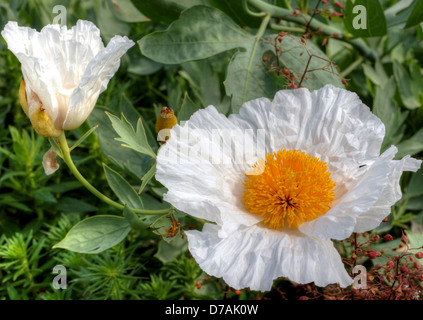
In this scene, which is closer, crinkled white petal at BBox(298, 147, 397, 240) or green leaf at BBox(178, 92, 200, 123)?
crinkled white petal at BBox(298, 147, 397, 240)

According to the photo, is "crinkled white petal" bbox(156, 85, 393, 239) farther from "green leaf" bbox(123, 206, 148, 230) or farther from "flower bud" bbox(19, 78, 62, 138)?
"flower bud" bbox(19, 78, 62, 138)

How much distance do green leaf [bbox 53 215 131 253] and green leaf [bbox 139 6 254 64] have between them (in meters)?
0.40

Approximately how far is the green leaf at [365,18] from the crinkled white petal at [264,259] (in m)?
0.64

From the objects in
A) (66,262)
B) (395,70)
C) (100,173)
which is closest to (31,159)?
(100,173)

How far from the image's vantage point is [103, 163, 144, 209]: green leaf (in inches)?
39.6

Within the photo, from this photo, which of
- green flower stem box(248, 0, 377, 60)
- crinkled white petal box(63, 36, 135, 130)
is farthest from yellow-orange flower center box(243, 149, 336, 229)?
green flower stem box(248, 0, 377, 60)

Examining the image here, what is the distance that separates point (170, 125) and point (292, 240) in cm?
32

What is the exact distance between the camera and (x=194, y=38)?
1.19 m

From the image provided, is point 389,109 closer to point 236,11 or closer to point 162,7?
point 236,11

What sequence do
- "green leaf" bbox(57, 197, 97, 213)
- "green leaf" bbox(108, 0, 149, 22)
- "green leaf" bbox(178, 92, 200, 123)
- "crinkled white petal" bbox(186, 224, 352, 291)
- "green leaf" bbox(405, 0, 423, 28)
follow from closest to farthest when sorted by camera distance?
"crinkled white petal" bbox(186, 224, 352, 291) < "green leaf" bbox(178, 92, 200, 123) < "green leaf" bbox(405, 0, 423, 28) < "green leaf" bbox(57, 197, 97, 213) < "green leaf" bbox(108, 0, 149, 22)

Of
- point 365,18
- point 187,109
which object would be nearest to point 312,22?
point 365,18

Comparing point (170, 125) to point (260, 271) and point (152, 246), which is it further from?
point (152, 246)

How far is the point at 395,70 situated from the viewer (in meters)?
1.48

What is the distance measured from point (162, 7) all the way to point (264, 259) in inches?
29.6
